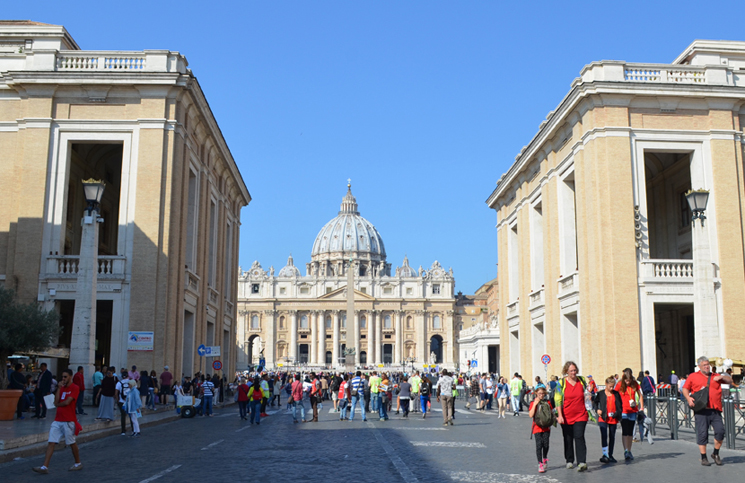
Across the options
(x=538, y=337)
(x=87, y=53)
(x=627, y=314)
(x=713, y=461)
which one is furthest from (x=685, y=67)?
(x=87, y=53)

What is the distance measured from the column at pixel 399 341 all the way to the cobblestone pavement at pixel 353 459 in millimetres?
127196

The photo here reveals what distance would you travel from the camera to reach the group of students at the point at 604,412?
11.0m

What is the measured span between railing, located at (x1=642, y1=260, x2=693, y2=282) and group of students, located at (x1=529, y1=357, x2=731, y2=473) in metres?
14.3

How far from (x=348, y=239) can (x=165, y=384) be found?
154387 mm

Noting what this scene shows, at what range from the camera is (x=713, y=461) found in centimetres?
1198

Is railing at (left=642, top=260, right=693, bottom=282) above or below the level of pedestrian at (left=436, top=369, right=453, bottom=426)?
above

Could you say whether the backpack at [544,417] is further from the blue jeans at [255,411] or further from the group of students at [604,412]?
the blue jeans at [255,411]

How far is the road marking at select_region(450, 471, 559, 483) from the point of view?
9.99m

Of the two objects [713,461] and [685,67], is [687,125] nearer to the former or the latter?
[685,67]

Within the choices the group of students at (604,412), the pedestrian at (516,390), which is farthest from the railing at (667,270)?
the group of students at (604,412)

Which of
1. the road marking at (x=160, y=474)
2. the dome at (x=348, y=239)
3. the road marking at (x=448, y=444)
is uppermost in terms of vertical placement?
the dome at (x=348, y=239)

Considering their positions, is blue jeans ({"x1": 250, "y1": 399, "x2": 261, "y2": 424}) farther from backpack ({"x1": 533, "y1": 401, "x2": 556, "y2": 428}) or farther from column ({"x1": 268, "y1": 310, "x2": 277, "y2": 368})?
column ({"x1": 268, "y1": 310, "x2": 277, "y2": 368})

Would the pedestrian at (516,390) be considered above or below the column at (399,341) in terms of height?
below

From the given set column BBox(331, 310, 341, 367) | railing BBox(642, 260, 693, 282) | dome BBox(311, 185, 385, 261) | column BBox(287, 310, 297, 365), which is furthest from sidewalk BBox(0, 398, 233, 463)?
dome BBox(311, 185, 385, 261)
